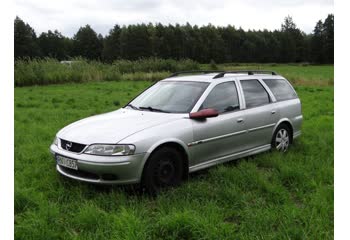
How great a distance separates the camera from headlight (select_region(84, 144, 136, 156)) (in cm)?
415

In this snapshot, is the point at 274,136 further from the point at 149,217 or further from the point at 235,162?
the point at 149,217

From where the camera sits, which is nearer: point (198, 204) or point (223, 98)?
point (198, 204)

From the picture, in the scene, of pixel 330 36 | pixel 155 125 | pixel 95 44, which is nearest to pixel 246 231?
pixel 155 125

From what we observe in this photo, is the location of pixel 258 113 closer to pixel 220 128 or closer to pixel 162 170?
pixel 220 128

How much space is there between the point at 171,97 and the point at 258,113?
59.4 inches

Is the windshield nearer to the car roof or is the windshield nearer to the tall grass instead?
the car roof

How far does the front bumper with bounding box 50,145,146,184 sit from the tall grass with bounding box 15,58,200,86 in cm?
1799

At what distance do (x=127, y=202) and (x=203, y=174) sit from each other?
1484 millimetres

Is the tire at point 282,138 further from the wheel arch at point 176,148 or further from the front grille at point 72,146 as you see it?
the front grille at point 72,146

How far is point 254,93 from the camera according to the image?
20.0ft

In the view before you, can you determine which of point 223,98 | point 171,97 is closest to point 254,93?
point 223,98

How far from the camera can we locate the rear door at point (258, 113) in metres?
5.73

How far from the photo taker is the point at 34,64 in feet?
70.3

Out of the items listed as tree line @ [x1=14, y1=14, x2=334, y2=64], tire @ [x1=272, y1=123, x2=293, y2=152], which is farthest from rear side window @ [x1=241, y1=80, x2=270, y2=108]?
tree line @ [x1=14, y1=14, x2=334, y2=64]
